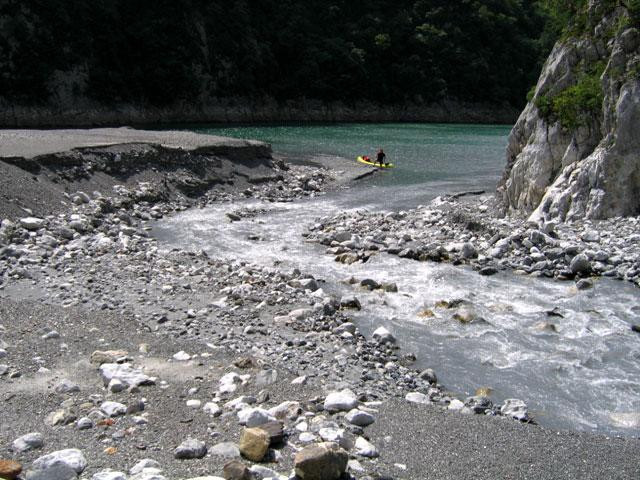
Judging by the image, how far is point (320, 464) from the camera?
5363 millimetres

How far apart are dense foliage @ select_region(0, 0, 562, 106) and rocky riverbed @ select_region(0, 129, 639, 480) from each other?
46.4m

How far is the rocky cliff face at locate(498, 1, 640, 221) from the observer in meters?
16.0

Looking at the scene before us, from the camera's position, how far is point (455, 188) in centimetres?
2680

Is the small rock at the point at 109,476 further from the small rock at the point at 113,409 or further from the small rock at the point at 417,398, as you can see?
the small rock at the point at 417,398

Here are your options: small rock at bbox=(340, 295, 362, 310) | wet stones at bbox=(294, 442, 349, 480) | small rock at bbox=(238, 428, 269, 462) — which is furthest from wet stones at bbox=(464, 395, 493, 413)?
small rock at bbox=(340, 295, 362, 310)

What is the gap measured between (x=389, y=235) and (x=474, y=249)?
285cm

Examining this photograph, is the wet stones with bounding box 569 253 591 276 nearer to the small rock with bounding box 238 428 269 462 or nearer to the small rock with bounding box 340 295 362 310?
the small rock with bounding box 340 295 362 310

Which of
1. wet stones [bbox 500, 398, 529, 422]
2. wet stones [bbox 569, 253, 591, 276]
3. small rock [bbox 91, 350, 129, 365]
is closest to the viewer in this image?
wet stones [bbox 500, 398, 529, 422]

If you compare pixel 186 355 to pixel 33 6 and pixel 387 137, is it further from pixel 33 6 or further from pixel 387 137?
pixel 33 6

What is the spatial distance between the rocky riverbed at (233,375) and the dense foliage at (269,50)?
46.4 meters

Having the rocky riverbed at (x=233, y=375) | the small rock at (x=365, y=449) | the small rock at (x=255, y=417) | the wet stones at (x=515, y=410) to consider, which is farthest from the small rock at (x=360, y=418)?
the wet stones at (x=515, y=410)

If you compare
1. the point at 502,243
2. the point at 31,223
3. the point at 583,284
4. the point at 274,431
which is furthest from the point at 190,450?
the point at 31,223

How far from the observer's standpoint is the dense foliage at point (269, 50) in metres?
57.3

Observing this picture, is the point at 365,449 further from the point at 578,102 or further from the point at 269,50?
the point at 269,50
